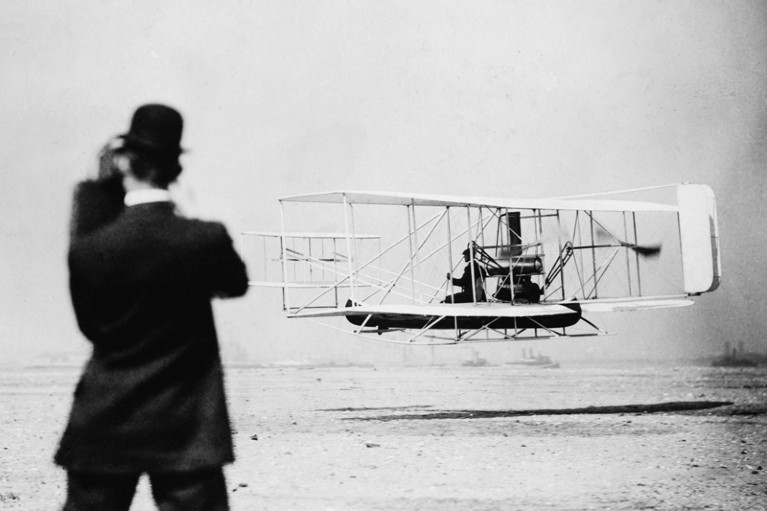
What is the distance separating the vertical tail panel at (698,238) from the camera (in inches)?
477

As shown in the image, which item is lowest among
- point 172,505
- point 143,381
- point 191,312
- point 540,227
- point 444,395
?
point 444,395

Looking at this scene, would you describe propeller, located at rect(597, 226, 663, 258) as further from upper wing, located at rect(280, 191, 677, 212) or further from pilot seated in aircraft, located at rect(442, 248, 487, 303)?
pilot seated in aircraft, located at rect(442, 248, 487, 303)

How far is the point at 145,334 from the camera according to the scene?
2.77m

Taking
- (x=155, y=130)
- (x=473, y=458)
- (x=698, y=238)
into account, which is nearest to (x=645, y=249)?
(x=698, y=238)

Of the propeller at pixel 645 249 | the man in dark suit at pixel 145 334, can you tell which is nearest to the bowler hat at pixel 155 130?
the man in dark suit at pixel 145 334

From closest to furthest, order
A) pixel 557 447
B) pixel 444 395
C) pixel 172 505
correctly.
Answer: pixel 172 505
pixel 557 447
pixel 444 395

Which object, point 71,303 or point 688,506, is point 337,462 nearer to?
point 688,506

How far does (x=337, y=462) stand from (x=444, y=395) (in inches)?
478

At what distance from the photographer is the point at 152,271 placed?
9.17ft

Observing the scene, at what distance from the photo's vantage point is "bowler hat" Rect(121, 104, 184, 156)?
2830 mm

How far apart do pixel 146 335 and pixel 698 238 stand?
439 inches

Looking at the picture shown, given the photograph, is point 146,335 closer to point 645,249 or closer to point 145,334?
point 145,334

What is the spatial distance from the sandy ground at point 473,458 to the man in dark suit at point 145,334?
10.7 ft

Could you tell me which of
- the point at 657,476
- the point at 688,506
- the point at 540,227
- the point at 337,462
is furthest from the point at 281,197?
the point at 688,506
